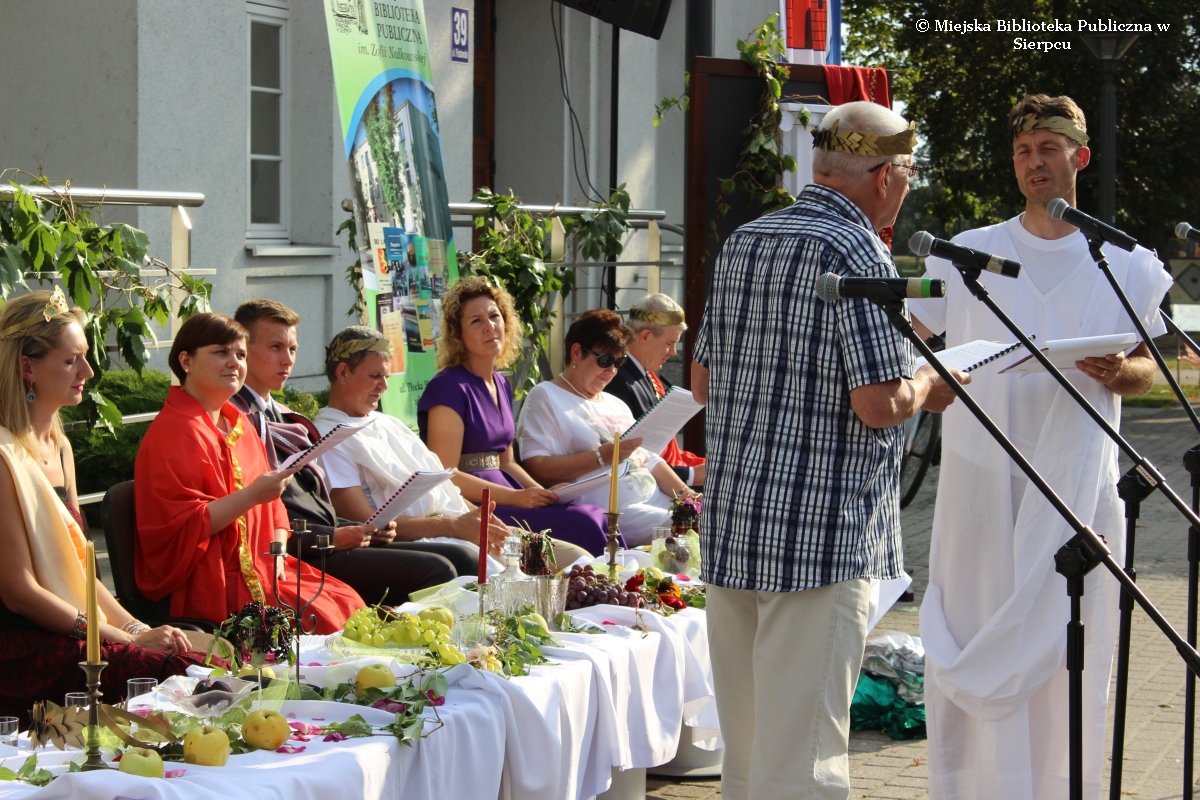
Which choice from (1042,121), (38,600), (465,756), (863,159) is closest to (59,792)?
(465,756)

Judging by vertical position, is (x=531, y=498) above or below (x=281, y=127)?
below

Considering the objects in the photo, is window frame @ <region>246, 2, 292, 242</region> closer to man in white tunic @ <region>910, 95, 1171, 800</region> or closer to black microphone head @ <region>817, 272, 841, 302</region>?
man in white tunic @ <region>910, 95, 1171, 800</region>

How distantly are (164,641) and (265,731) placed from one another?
1054 millimetres

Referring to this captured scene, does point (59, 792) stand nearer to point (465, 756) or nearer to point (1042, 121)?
point (465, 756)

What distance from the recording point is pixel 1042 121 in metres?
3.75

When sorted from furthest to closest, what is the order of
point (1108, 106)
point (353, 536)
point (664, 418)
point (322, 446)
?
1. point (1108, 106)
2. point (664, 418)
3. point (353, 536)
4. point (322, 446)

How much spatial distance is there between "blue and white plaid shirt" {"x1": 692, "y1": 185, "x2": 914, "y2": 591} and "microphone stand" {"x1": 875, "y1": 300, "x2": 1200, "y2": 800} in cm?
41

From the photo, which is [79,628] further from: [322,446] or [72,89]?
[72,89]

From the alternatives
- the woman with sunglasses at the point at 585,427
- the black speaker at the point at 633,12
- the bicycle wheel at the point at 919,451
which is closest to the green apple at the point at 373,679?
the woman with sunglasses at the point at 585,427

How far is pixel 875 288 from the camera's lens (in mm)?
2320

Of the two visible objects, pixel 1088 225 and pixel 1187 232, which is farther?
pixel 1187 232

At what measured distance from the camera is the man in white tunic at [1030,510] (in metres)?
3.68

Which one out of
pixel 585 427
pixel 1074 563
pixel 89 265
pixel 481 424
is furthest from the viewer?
pixel 585 427

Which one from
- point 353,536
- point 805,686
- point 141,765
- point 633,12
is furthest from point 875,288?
point 633,12
